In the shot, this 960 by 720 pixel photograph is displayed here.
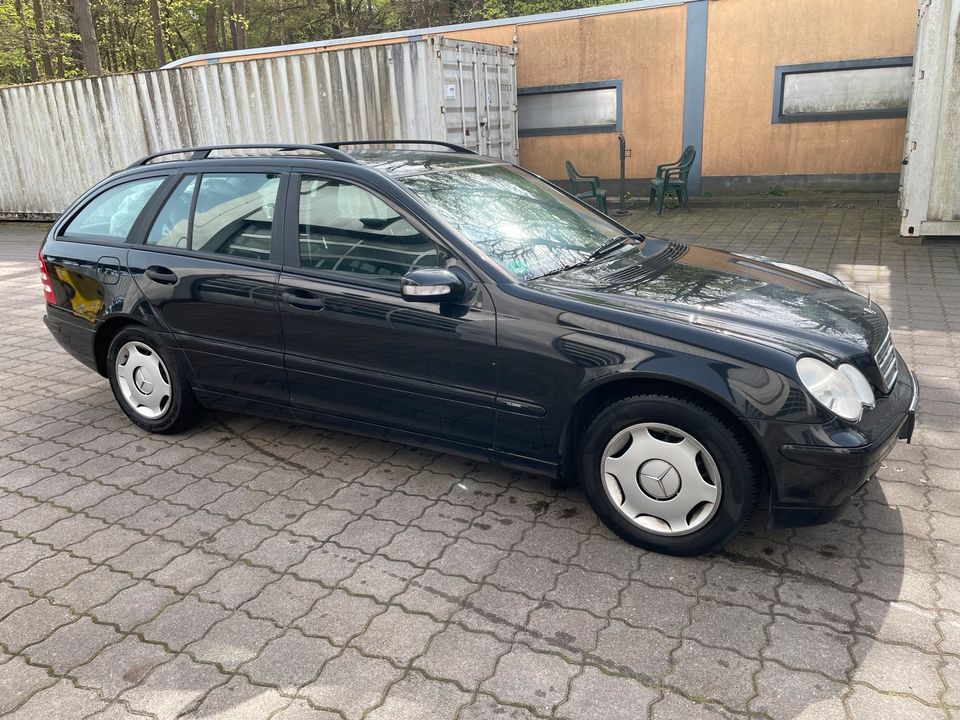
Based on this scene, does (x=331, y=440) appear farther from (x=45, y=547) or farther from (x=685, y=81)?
(x=685, y=81)

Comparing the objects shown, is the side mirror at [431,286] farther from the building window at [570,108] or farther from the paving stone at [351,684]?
the building window at [570,108]

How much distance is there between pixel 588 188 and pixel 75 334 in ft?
34.0

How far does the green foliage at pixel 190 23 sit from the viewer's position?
25531 mm

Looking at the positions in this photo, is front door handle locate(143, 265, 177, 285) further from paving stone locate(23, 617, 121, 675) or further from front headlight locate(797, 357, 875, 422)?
front headlight locate(797, 357, 875, 422)

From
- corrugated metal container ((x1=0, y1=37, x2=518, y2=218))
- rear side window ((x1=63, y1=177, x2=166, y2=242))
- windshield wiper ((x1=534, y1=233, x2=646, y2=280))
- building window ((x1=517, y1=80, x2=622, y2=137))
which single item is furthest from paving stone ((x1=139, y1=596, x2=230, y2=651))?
building window ((x1=517, y1=80, x2=622, y2=137))

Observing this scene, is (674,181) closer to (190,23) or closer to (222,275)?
(222,275)

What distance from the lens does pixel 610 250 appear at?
3.96m

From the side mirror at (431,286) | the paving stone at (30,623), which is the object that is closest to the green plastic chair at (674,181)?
the side mirror at (431,286)

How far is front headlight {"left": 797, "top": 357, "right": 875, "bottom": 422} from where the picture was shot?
2.75 metres

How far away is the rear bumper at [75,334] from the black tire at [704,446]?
3163 millimetres

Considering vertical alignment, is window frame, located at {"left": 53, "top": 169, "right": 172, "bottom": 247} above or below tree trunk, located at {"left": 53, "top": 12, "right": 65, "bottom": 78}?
below

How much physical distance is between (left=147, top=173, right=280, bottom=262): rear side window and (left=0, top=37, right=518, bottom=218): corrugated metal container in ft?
22.3

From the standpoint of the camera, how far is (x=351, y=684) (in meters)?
2.49

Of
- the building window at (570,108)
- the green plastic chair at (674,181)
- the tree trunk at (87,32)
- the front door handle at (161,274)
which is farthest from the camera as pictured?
the tree trunk at (87,32)
